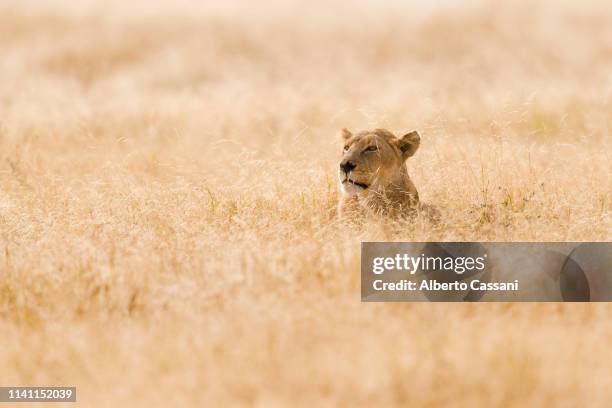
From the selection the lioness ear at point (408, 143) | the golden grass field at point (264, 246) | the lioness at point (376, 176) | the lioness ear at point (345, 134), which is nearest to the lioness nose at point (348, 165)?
the lioness at point (376, 176)

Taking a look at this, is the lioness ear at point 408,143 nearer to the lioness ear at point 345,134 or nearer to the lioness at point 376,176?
the lioness at point 376,176

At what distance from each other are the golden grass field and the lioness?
0.85 ft

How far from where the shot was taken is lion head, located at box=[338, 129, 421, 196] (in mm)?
7035

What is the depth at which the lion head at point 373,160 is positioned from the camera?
23.1 feet

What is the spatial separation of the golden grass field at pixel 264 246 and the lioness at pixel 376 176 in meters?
0.26

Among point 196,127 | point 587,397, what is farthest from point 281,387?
point 196,127

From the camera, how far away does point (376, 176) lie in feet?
23.3

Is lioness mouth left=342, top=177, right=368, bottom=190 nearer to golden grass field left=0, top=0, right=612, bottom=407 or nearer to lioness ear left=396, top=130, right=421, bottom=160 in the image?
golden grass field left=0, top=0, right=612, bottom=407

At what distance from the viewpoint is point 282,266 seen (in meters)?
5.97

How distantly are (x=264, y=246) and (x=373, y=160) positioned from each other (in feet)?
4.06

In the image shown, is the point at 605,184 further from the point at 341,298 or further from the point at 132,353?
the point at 132,353

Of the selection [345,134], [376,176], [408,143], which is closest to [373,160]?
[376,176]

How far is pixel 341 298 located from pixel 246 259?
819 millimetres

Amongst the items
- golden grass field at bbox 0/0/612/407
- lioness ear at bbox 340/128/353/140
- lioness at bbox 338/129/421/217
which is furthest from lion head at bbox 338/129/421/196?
golden grass field at bbox 0/0/612/407
